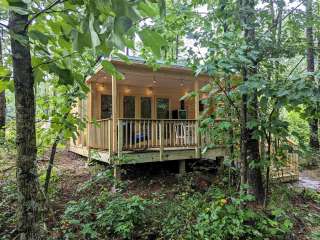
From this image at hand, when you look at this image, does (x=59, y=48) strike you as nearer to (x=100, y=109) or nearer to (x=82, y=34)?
(x=82, y=34)

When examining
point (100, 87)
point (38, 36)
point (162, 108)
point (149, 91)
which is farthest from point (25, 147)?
point (162, 108)

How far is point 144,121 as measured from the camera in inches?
313

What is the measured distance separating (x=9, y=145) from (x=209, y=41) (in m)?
3.52

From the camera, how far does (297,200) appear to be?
7.02 metres

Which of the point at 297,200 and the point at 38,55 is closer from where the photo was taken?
the point at 38,55

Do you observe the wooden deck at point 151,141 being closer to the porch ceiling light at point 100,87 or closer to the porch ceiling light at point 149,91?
the porch ceiling light at point 100,87

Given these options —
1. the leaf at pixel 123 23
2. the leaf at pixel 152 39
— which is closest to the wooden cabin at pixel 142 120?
the leaf at pixel 152 39

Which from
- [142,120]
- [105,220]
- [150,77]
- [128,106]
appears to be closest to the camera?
[105,220]

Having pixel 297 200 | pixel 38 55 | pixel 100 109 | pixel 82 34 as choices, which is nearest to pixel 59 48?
pixel 38 55

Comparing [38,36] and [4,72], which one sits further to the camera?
[4,72]

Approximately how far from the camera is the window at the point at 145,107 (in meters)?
11.7

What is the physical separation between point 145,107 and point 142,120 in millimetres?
4054

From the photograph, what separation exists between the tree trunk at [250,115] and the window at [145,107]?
284 inches

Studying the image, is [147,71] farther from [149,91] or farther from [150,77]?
[149,91]
